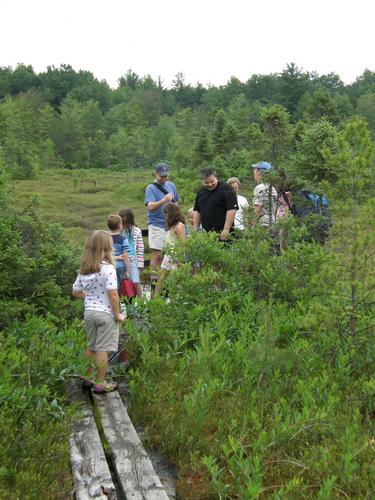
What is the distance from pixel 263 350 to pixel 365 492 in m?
1.27

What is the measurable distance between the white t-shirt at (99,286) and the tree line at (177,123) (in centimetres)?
227

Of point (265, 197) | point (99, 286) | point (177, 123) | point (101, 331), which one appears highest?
point (177, 123)

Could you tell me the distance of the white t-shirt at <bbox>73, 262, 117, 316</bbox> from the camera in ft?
15.1

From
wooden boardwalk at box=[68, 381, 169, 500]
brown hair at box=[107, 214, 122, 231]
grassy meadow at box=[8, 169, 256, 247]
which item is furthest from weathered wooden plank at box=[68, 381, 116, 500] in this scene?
Answer: grassy meadow at box=[8, 169, 256, 247]

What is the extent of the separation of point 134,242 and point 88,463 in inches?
171

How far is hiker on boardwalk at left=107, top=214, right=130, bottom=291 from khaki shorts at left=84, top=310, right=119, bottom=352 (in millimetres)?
2020

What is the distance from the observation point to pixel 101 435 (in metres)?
3.68

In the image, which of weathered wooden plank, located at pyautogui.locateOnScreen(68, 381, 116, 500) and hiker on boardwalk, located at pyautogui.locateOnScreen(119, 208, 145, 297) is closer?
weathered wooden plank, located at pyautogui.locateOnScreen(68, 381, 116, 500)

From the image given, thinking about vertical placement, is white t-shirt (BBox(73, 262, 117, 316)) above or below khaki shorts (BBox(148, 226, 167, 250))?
above

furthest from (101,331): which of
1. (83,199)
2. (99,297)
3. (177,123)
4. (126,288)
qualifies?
(177,123)

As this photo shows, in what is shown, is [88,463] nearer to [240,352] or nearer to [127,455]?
[127,455]

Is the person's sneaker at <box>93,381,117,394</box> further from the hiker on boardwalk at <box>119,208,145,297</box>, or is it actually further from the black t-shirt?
the black t-shirt

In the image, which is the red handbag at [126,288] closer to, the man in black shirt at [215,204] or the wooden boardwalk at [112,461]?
the man in black shirt at [215,204]

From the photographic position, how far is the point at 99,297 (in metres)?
4.66
